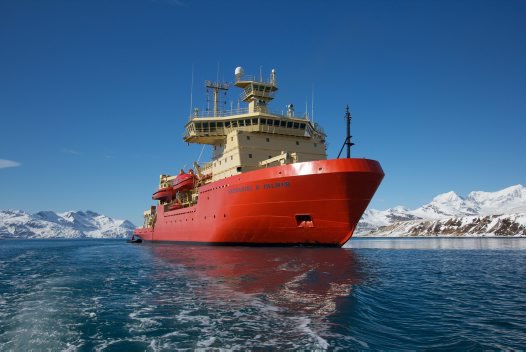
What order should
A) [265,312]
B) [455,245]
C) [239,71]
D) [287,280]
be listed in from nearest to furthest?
[265,312], [287,280], [239,71], [455,245]

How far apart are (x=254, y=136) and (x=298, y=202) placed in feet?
31.6

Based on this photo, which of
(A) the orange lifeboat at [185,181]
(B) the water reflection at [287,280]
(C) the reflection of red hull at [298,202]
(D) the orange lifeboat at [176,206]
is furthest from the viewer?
(D) the orange lifeboat at [176,206]

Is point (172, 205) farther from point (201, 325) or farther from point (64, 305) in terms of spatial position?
point (201, 325)

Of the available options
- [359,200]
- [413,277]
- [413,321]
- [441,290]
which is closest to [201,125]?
[359,200]

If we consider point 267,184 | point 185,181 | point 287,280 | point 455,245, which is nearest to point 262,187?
point 267,184

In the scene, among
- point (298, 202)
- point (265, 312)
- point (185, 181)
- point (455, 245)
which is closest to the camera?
point (265, 312)

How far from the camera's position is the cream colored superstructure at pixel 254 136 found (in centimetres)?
3195

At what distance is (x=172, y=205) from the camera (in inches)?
1786

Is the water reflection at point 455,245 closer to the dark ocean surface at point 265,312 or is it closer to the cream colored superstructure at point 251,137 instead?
the cream colored superstructure at point 251,137

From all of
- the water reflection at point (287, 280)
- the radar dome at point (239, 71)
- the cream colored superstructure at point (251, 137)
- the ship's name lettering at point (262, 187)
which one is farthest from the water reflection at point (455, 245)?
the water reflection at point (287, 280)

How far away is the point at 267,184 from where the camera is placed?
2623 cm

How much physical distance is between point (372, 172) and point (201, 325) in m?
19.5

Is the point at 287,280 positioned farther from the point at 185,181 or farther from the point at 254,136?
the point at 185,181

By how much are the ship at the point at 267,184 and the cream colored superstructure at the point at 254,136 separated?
3.4 inches
